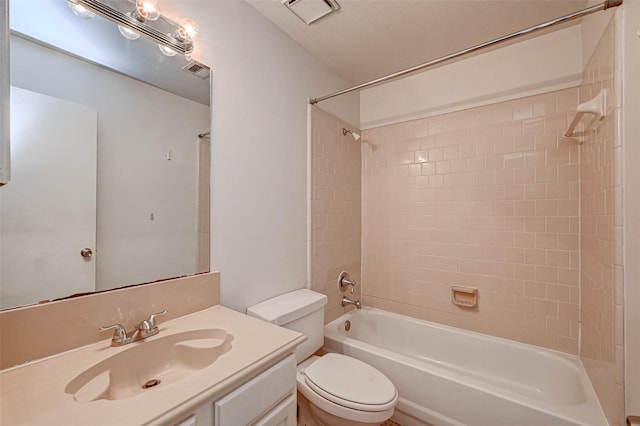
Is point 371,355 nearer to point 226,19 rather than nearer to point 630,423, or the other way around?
point 630,423

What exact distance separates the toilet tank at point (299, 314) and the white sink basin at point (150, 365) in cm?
38

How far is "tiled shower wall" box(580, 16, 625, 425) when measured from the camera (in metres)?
1.05

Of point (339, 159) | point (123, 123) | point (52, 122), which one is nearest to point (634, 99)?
point (339, 159)

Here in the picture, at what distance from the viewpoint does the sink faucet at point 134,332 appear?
3.06 feet

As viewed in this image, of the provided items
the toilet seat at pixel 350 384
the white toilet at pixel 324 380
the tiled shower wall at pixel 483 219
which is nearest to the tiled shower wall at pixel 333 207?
the tiled shower wall at pixel 483 219

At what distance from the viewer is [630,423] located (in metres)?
0.84

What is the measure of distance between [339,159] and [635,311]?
182 centimetres

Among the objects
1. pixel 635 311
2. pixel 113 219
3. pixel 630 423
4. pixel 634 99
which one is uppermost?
pixel 634 99

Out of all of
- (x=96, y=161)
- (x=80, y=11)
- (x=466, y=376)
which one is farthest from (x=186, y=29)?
(x=466, y=376)

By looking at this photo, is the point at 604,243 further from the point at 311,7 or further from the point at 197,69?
the point at 197,69

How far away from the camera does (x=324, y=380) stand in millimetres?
1362

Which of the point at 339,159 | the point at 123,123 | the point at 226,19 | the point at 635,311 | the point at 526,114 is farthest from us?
the point at 339,159

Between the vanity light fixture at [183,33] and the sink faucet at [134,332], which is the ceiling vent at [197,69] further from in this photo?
the sink faucet at [134,332]

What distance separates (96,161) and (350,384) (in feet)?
4.99
